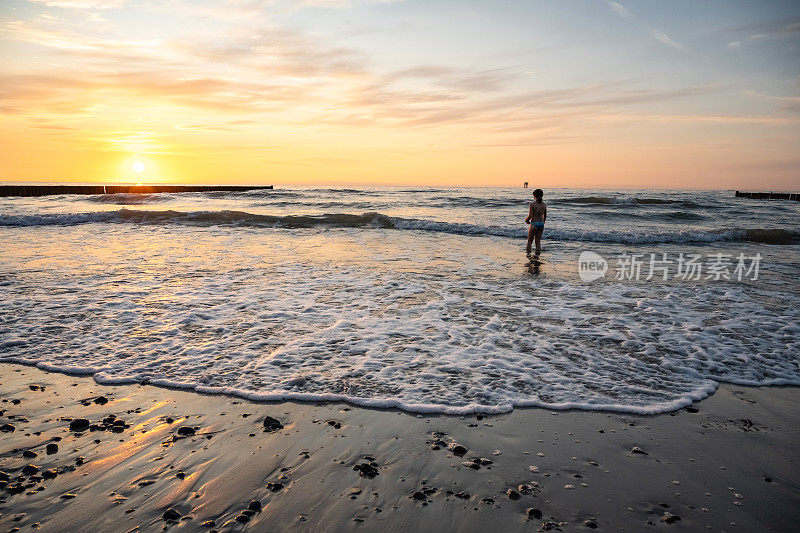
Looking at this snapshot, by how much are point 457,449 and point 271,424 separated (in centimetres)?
158

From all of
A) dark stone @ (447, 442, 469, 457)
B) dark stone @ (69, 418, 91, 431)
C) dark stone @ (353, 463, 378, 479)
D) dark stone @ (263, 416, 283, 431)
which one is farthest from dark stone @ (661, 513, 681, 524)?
dark stone @ (69, 418, 91, 431)

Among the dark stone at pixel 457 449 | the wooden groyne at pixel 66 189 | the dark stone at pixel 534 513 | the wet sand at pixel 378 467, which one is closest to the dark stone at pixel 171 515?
the wet sand at pixel 378 467

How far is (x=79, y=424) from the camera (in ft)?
11.6

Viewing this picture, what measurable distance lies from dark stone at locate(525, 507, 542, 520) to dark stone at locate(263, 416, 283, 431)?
2.07 metres

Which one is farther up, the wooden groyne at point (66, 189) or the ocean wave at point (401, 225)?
the wooden groyne at point (66, 189)

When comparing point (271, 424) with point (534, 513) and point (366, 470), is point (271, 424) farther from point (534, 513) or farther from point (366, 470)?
point (534, 513)

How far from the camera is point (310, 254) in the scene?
45.1 feet

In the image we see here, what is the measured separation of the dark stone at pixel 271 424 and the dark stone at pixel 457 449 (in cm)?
144

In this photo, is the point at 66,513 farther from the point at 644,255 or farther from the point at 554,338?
the point at 644,255

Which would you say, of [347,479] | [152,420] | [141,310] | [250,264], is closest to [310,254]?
[250,264]

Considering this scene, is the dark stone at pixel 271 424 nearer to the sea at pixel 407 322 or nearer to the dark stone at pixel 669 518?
the sea at pixel 407 322

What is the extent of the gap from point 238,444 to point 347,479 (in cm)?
100

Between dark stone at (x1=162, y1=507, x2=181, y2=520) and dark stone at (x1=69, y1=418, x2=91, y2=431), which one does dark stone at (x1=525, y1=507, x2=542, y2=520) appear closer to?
dark stone at (x1=162, y1=507, x2=181, y2=520)

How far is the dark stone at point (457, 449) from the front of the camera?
3.24 metres
